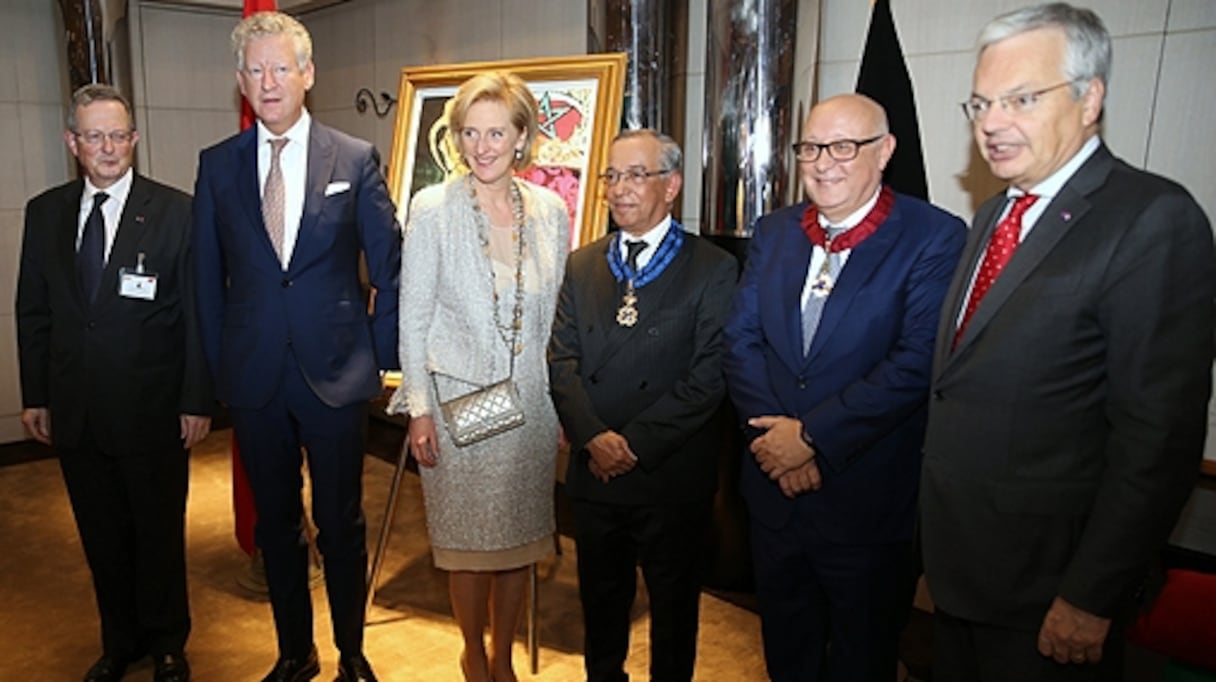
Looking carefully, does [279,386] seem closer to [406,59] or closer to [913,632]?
[913,632]

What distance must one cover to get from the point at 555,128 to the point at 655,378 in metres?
1.36

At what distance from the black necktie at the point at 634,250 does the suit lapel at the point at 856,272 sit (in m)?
0.53

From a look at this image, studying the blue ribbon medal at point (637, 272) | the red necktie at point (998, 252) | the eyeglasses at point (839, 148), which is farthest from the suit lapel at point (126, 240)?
the red necktie at point (998, 252)

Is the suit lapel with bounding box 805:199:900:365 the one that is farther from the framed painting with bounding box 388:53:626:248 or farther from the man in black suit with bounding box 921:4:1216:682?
the framed painting with bounding box 388:53:626:248

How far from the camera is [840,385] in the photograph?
183 cm

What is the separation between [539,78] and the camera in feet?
10.2

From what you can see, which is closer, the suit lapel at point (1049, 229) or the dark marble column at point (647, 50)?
the suit lapel at point (1049, 229)

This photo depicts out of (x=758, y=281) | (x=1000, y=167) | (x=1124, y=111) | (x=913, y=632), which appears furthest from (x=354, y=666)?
(x=1124, y=111)

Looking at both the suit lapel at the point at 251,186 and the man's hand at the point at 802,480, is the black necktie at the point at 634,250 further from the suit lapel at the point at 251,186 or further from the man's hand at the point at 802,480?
the suit lapel at the point at 251,186

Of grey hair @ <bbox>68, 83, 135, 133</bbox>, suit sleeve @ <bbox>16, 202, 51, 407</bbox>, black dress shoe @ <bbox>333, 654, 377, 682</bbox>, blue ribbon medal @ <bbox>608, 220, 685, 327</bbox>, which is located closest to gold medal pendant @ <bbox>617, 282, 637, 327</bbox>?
blue ribbon medal @ <bbox>608, 220, 685, 327</bbox>

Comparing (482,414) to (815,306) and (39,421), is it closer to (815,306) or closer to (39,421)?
(815,306)

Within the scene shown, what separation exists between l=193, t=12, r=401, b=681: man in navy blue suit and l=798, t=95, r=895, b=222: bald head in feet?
3.87

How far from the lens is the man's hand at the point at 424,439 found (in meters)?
2.19

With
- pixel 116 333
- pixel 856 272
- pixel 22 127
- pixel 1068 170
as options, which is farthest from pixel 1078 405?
pixel 22 127
